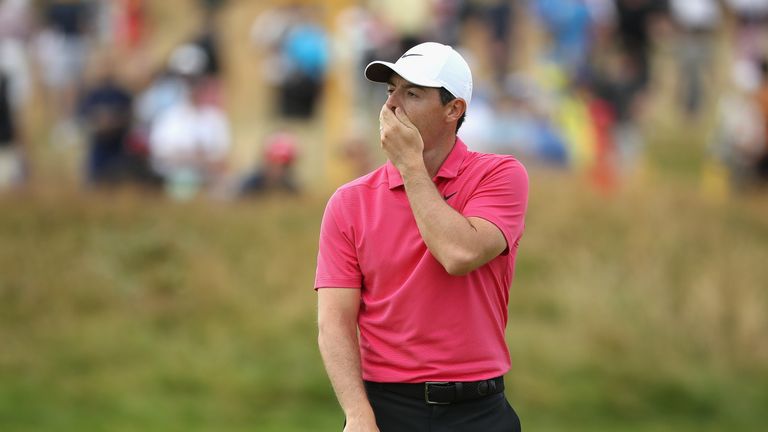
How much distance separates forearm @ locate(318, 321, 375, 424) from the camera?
14.8 feet

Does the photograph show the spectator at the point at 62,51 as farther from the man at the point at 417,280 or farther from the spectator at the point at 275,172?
the man at the point at 417,280

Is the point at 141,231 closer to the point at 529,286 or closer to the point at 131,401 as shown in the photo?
the point at 131,401

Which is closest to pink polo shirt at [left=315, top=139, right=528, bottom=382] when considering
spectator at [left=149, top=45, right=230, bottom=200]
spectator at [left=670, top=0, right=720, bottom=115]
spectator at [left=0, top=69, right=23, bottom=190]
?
spectator at [left=149, top=45, right=230, bottom=200]

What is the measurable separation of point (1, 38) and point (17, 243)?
377cm

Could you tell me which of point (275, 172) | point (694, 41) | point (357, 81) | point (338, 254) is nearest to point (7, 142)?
point (275, 172)

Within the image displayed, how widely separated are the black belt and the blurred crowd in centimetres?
979

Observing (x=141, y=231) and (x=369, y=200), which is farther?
(x=141, y=231)

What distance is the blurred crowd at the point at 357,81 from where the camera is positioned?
585 inches

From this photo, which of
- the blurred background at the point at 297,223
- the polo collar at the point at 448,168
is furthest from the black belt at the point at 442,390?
the blurred background at the point at 297,223

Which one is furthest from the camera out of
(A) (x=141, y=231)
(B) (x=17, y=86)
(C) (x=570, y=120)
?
(C) (x=570, y=120)

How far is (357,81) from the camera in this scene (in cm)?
1680

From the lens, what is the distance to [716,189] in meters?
16.3

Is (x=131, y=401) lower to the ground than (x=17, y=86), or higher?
lower

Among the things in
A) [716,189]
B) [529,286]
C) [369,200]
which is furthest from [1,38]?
[369,200]
